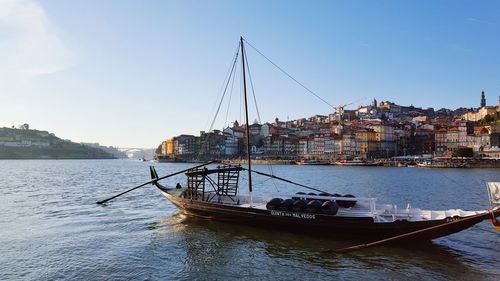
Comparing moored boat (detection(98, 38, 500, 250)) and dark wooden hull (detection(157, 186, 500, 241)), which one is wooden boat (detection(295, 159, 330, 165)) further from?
dark wooden hull (detection(157, 186, 500, 241))

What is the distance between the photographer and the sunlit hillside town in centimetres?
12862

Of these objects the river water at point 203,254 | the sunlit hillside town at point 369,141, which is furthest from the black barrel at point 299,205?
the sunlit hillside town at point 369,141

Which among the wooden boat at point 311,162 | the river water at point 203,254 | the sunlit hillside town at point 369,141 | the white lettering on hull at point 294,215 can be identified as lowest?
the river water at point 203,254

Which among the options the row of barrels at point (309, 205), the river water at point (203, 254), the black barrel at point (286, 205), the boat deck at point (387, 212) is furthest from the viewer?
the black barrel at point (286, 205)

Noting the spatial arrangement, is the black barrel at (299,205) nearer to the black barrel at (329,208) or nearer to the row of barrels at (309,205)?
the row of barrels at (309,205)

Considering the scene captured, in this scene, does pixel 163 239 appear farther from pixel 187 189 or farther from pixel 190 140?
pixel 190 140

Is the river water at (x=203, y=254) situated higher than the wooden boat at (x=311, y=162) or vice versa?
the wooden boat at (x=311, y=162)

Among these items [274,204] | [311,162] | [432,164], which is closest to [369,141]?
Result: [311,162]

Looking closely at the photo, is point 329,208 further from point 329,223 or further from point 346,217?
point 346,217

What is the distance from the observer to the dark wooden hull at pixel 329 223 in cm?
1493

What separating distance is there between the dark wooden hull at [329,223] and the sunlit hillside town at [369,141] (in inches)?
3290

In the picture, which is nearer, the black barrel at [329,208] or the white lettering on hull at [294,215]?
the black barrel at [329,208]

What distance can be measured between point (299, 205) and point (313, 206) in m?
0.68

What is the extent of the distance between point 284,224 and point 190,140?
173795 millimetres
